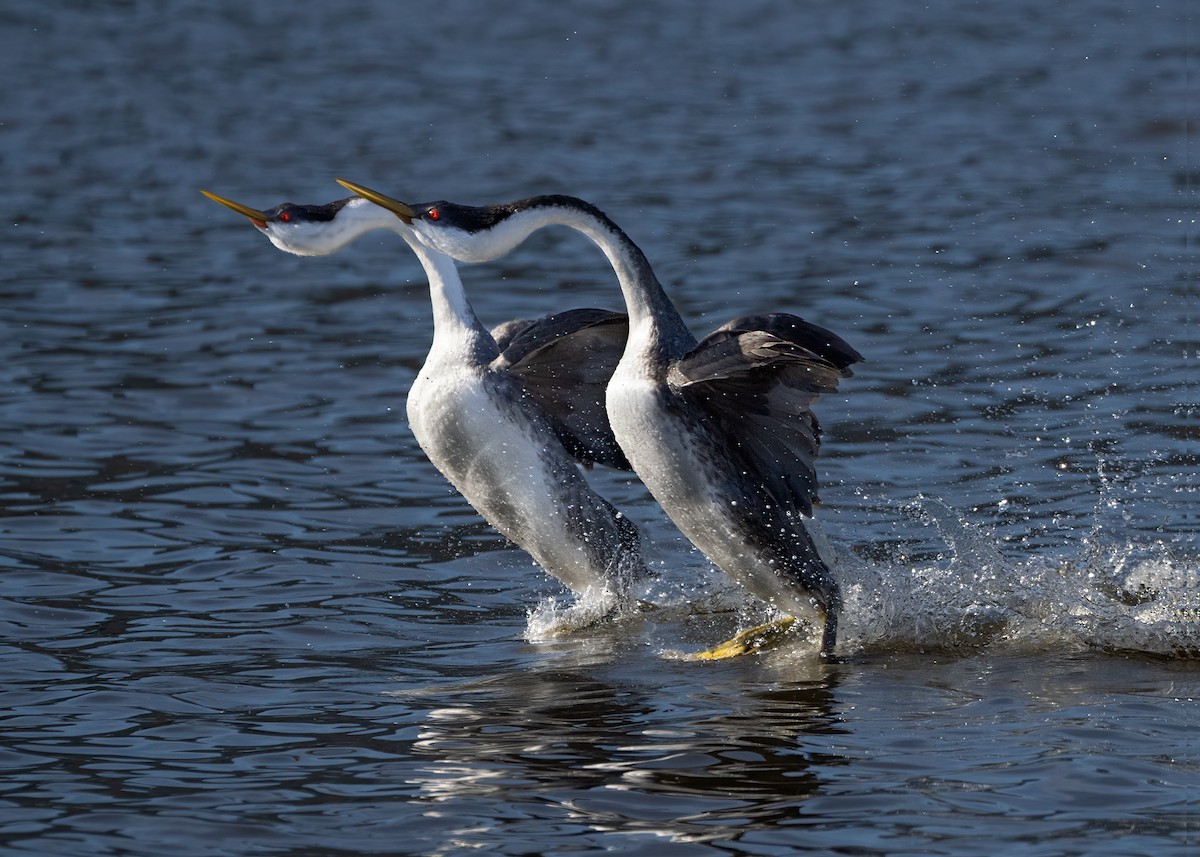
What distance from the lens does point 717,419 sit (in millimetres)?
7785

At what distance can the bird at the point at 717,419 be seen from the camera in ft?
24.8

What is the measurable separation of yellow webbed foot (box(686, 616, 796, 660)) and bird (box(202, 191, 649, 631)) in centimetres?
76

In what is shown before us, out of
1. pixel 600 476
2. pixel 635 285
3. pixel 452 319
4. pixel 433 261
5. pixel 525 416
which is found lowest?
pixel 600 476

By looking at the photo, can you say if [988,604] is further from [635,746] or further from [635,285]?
[635,746]

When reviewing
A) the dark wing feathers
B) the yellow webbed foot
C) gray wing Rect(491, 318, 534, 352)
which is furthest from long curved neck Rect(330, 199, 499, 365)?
the yellow webbed foot

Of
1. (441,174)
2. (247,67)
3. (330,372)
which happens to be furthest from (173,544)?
(247,67)

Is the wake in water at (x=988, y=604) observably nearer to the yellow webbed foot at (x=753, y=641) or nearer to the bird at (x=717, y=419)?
the yellow webbed foot at (x=753, y=641)

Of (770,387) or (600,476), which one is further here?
(600,476)

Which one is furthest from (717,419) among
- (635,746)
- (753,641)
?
(635,746)

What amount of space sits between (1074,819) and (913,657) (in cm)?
201

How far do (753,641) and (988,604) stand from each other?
1.02 metres

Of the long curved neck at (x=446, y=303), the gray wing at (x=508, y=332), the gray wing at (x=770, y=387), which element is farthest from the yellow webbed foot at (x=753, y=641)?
the gray wing at (x=508, y=332)

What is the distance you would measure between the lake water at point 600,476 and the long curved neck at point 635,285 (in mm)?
1321

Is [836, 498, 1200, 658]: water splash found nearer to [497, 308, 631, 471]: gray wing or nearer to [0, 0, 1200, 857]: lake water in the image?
[0, 0, 1200, 857]: lake water
